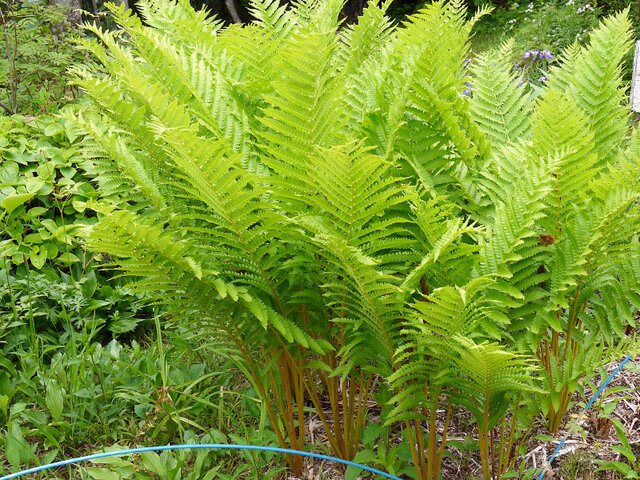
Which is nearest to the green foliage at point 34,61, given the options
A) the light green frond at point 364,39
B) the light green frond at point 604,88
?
the light green frond at point 364,39

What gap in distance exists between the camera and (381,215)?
1.26 metres

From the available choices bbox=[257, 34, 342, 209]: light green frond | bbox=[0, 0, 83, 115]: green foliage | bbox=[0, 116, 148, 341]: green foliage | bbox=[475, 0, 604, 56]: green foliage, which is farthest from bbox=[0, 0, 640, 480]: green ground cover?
bbox=[475, 0, 604, 56]: green foliage

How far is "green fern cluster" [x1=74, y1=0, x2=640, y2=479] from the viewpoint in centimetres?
119

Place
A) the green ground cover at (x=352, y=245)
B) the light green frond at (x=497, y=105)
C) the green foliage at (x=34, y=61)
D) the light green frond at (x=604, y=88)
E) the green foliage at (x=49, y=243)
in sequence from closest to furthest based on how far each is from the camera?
the green ground cover at (x=352, y=245) < the light green frond at (x=604, y=88) < the light green frond at (x=497, y=105) < the green foliage at (x=49, y=243) < the green foliage at (x=34, y=61)

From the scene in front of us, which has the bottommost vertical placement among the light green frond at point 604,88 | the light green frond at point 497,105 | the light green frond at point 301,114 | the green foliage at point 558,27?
the light green frond at point 301,114

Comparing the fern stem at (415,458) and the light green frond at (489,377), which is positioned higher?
the light green frond at (489,377)

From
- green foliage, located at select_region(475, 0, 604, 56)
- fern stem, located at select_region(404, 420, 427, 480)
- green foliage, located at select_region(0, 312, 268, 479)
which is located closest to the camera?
fern stem, located at select_region(404, 420, 427, 480)

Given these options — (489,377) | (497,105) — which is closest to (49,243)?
Result: (497,105)

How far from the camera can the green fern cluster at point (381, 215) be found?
1.19 meters

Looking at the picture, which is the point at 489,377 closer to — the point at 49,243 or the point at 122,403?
the point at 122,403

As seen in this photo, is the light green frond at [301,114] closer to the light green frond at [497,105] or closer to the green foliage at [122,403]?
the light green frond at [497,105]

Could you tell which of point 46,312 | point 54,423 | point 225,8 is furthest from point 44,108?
point 225,8

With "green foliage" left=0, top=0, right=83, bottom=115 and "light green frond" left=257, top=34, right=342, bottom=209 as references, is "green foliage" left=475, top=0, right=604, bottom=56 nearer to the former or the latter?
"green foliage" left=0, top=0, right=83, bottom=115

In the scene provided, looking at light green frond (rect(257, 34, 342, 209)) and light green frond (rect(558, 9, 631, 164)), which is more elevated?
light green frond (rect(558, 9, 631, 164))
